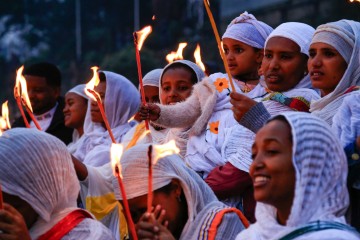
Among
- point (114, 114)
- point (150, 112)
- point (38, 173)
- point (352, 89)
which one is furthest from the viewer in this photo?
point (114, 114)

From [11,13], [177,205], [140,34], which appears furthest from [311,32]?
[11,13]

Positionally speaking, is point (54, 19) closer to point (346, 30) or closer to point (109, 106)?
point (109, 106)

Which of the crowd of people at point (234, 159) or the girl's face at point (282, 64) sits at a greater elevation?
the girl's face at point (282, 64)

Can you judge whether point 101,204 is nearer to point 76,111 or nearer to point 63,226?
point 63,226

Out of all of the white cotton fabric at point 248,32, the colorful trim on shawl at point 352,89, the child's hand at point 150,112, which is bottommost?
the child's hand at point 150,112

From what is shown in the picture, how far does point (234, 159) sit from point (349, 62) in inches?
31.4

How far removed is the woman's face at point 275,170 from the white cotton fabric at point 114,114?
3.31 meters

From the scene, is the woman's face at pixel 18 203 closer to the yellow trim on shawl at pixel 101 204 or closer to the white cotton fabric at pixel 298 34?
the yellow trim on shawl at pixel 101 204

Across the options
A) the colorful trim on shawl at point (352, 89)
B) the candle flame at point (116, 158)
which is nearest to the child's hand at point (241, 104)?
the colorful trim on shawl at point (352, 89)

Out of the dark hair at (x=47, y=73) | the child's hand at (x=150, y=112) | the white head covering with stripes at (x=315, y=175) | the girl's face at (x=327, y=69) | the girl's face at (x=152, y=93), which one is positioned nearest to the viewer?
the white head covering with stripes at (x=315, y=175)

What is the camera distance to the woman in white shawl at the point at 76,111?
24.9 ft

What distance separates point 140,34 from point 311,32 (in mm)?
1288

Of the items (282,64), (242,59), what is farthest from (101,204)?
(282,64)

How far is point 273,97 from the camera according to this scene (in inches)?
197
